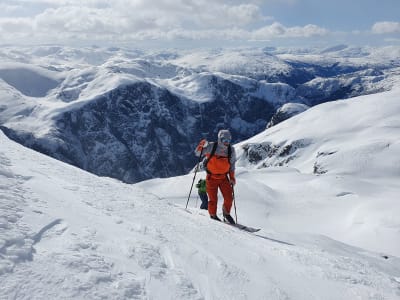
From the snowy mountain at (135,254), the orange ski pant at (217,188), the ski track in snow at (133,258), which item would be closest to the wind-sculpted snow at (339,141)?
the orange ski pant at (217,188)

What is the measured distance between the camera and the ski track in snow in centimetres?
479

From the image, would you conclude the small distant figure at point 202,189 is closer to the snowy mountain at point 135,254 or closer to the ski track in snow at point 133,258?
the snowy mountain at point 135,254

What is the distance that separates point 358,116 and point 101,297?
85.2 metres

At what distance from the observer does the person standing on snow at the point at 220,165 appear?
11141 millimetres

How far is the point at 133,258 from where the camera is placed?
584 centimetres

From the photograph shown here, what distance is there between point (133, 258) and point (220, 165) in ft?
18.7

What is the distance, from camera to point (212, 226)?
9438mm

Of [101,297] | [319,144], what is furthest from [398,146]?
[101,297]

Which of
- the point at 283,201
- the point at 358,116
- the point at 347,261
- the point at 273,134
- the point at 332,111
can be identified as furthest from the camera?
the point at 273,134

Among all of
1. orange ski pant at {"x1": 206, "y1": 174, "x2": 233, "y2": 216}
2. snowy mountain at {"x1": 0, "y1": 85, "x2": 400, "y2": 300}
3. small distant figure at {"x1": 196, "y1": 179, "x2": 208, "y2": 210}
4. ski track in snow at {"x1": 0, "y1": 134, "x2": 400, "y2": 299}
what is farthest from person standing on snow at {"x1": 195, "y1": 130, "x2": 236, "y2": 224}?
small distant figure at {"x1": 196, "y1": 179, "x2": 208, "y2": 210}

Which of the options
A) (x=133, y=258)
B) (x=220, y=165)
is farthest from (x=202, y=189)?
(x=133, y=258)

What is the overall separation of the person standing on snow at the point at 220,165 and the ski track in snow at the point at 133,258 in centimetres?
188

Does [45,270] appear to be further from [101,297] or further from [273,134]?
[273,134]

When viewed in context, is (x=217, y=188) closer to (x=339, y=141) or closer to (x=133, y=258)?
(x=133, y=258)
